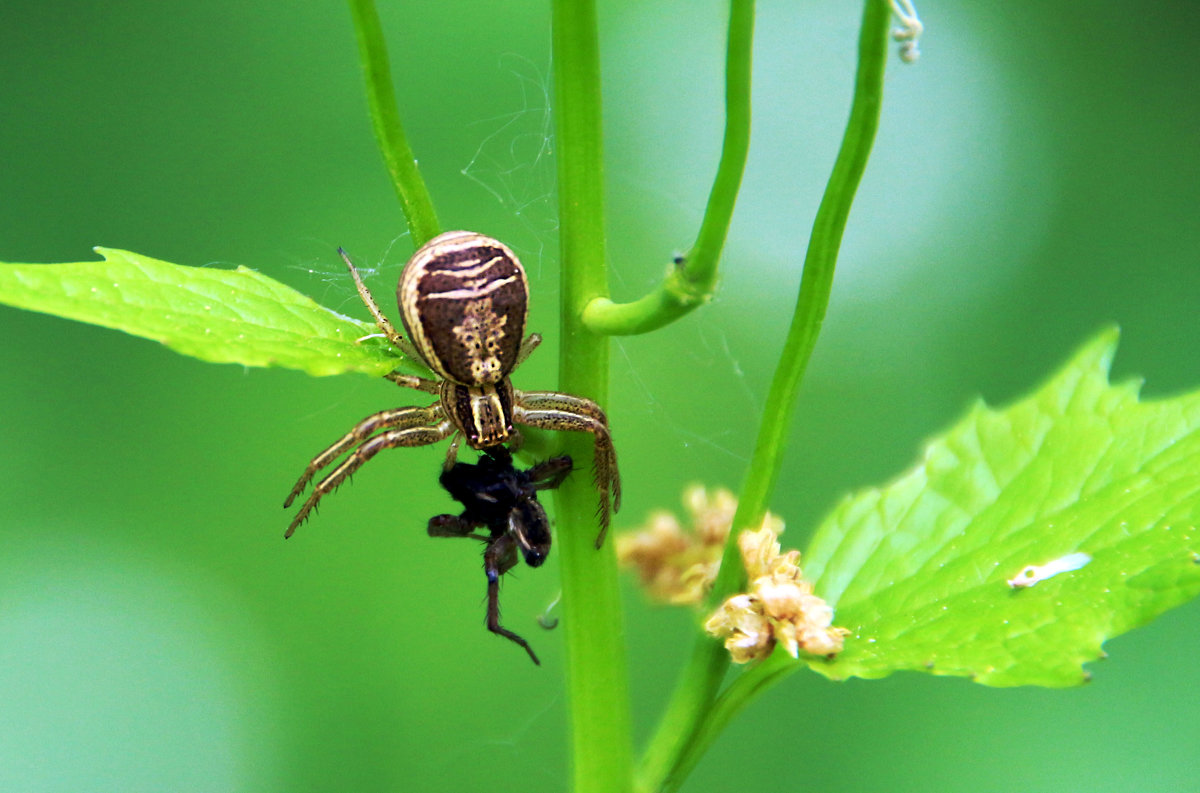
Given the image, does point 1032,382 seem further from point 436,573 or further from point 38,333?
point 38,333

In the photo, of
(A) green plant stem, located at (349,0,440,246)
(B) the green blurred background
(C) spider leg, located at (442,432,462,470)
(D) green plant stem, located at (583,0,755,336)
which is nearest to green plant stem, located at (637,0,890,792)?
(D) green plant stem, located at (583,0,755,336)

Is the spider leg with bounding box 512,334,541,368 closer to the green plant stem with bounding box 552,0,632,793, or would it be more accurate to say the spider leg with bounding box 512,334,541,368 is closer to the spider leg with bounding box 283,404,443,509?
the spider leg with bounding box 283,404,443,509

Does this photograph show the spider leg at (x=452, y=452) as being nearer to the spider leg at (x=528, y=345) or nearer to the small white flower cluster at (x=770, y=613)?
the spider leg at (x=528, y=345)

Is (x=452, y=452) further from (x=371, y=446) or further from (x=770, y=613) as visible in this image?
(x=770, y=613)

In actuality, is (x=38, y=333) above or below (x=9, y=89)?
below

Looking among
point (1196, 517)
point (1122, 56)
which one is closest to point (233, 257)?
point (1196, 517)

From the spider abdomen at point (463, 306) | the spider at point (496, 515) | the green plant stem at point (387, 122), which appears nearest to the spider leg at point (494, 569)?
the spider at point (496, 515)

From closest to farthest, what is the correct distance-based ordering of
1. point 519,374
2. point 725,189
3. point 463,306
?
point 725,189
point 463,306
point 519,374

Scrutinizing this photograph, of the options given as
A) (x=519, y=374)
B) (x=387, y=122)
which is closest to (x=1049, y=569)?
(x=387, y=122)

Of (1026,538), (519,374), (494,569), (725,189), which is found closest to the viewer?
(725,189)
